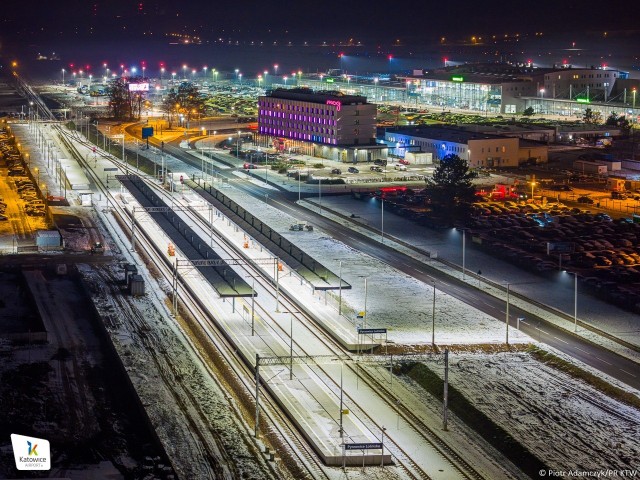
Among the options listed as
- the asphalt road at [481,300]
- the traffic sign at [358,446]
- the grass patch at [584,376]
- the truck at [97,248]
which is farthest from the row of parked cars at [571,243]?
the traffic sign at [358,446]

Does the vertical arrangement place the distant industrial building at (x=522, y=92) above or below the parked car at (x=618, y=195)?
above

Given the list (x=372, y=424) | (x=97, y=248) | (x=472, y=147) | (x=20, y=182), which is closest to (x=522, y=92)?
(x=472, y=147)

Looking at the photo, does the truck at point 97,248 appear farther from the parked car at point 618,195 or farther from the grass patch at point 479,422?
the parked car at point 618,195

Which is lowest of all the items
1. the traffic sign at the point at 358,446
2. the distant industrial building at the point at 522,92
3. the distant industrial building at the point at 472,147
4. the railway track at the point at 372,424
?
the railway track at the point at 372,424

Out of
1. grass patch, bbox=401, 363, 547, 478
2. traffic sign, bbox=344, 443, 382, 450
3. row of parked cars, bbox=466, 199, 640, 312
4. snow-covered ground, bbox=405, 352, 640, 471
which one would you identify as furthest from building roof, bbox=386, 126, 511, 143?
traffic sign, bbox=344, 443, 382, 450

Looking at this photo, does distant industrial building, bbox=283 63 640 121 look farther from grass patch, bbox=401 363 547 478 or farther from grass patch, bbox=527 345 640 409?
grass patch, bbox=401 363 547 478
